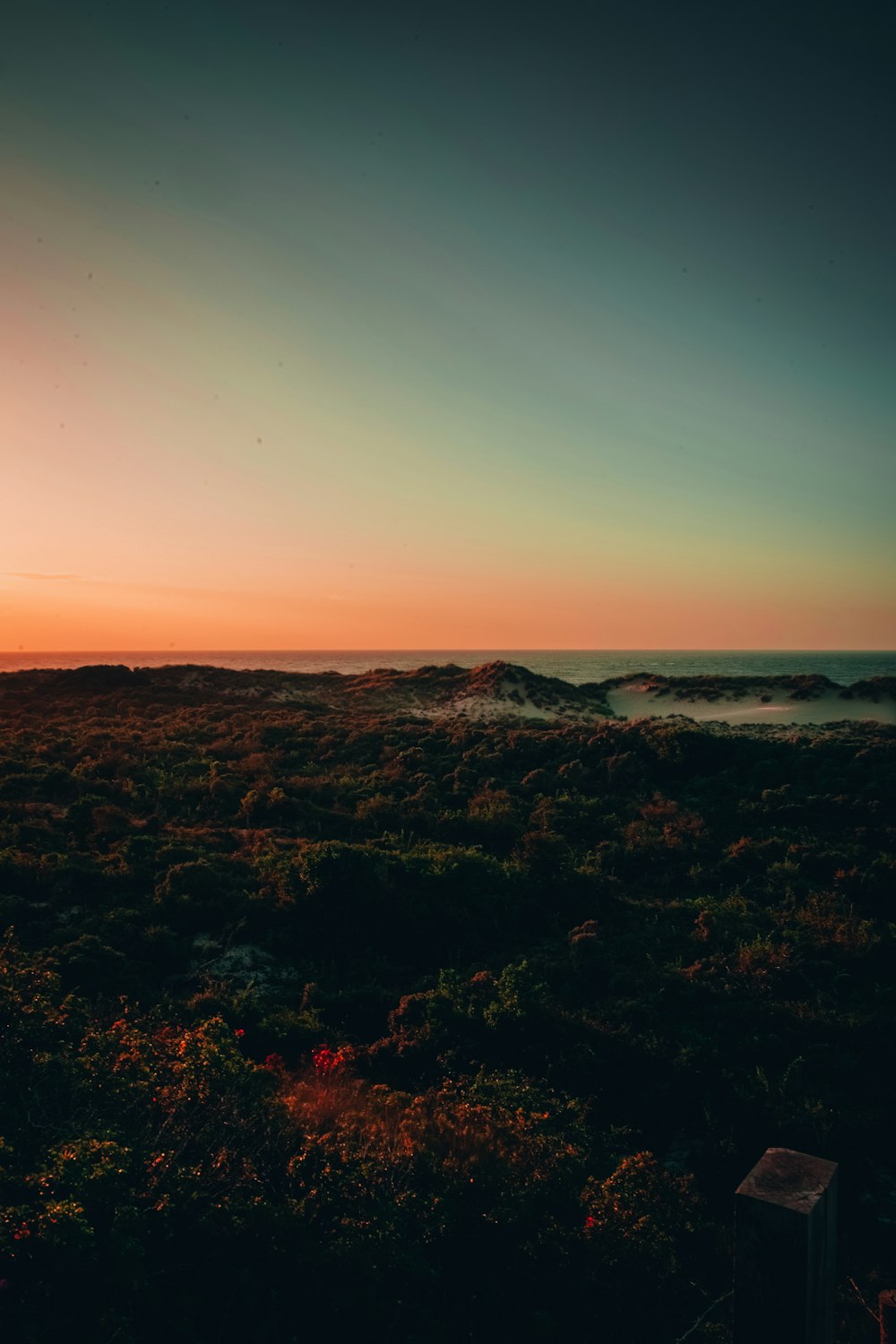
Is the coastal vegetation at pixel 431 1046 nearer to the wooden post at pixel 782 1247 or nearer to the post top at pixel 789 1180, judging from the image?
the wooden post at pixel 782 1247

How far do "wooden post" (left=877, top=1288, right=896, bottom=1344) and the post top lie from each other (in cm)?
121

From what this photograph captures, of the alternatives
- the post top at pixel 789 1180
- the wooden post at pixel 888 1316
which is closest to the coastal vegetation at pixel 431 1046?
the wooden post at pixel 888 1316

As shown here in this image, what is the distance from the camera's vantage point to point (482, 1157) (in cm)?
607

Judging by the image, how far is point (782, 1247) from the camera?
292cm

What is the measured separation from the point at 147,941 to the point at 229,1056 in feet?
15.1

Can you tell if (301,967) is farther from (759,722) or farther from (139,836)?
(759,722)

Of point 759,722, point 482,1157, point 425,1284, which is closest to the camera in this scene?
point 425,1284

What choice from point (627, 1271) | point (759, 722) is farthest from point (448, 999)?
point (759, 722)

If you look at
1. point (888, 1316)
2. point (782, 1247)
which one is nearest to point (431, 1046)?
point (888, 1316)

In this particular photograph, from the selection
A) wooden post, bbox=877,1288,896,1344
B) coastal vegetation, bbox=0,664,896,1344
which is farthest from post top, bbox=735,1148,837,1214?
coastal vegetation, bbox=0,664,896,1344

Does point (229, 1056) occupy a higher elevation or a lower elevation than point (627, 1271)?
higher

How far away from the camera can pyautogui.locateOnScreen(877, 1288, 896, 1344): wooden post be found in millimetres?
3551

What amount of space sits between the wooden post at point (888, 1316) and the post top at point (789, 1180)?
121 cm

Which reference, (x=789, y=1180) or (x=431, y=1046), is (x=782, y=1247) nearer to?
(x=789, y=1180)
